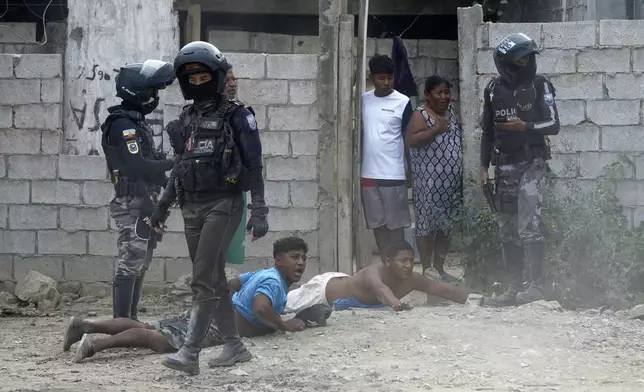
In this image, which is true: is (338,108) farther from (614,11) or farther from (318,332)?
(614,11)

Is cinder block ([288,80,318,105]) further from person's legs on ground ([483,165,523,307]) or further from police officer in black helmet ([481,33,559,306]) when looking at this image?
person's legs on ground ([483,165,523,307])

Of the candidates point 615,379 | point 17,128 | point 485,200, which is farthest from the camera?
point 17,128

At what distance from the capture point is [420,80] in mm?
11648

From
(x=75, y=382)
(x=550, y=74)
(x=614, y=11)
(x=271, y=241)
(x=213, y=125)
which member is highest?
(x=614, y=11)

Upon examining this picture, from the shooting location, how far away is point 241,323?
7242 millimetres

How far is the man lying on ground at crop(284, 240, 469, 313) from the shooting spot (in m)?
7.96

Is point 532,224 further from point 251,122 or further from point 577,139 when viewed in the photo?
point 251,122

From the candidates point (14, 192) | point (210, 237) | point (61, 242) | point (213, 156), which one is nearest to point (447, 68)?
point (61, 242)

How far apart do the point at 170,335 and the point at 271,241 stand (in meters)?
2.54

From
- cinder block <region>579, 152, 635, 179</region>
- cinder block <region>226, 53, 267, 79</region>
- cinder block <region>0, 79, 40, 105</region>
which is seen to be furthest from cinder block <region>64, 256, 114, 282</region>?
cinder block <region>579, 152, 635, 179</region>

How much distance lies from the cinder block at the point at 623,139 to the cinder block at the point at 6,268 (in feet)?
15.8

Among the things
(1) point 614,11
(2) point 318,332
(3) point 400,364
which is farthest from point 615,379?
(1) point 614,11

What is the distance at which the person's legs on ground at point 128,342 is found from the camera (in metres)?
6.69

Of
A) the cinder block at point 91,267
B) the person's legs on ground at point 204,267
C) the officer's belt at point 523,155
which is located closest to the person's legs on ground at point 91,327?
the person's legs on ground at point 204,267
